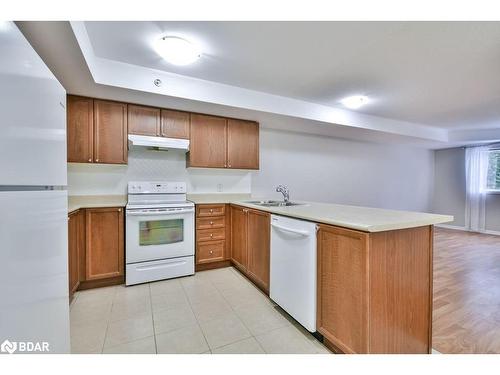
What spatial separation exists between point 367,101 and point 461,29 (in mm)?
1514

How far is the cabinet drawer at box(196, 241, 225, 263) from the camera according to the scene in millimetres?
2941

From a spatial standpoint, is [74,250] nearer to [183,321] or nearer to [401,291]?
[183,321]

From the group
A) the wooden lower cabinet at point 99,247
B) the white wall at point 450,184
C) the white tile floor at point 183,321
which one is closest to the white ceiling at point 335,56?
the wooden lower cabinet at point 99,247

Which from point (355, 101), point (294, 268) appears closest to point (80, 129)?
point (294, 268)

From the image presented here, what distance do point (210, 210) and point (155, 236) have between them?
722mm

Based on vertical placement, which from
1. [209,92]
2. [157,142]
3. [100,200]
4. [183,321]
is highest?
[209,92]

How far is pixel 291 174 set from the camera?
418 centimetres

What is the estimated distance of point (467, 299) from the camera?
2.29 m

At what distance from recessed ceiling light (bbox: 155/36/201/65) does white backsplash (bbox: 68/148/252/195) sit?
1.38 m

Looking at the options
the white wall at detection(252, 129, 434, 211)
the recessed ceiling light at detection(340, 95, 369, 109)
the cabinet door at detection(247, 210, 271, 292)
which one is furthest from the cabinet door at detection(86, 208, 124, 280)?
the recessed ceiling light at detection(340, 95, 369, 109)

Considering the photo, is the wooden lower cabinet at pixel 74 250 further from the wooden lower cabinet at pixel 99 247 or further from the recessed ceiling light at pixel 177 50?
the recessed ceiling light at pixel 177 50

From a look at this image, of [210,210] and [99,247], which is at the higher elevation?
[210,210]
